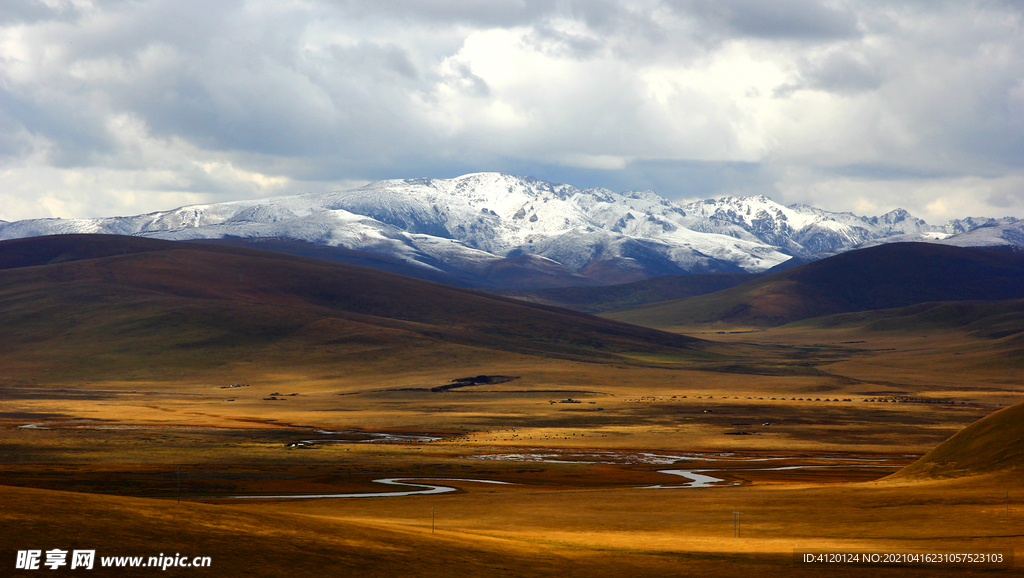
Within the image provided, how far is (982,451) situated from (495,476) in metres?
40.2

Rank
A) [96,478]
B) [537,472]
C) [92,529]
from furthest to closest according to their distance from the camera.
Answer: [537,472] < [96,478] < [92,529]

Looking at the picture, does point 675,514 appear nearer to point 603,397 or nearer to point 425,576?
point 425,576

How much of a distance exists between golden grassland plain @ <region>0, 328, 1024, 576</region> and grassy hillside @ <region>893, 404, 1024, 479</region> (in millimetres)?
1118

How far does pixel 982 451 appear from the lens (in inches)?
2539

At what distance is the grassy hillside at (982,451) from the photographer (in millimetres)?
61625

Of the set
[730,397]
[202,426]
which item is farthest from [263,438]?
[730,397]

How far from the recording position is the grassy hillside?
6162 cm

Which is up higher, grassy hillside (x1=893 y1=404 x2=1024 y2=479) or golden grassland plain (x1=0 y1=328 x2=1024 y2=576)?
grassy hillside (x1=893 y1=404 x2=1024 y2=479)

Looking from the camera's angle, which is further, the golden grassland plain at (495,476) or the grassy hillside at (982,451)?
the grassy hillside at (982,451)

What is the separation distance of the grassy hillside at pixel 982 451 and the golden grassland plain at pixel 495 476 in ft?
3.67

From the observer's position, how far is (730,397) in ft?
585

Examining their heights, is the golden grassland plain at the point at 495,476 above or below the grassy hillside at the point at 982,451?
below

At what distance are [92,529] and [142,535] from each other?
1.53m

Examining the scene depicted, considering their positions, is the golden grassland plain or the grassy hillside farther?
the grassy hillside
